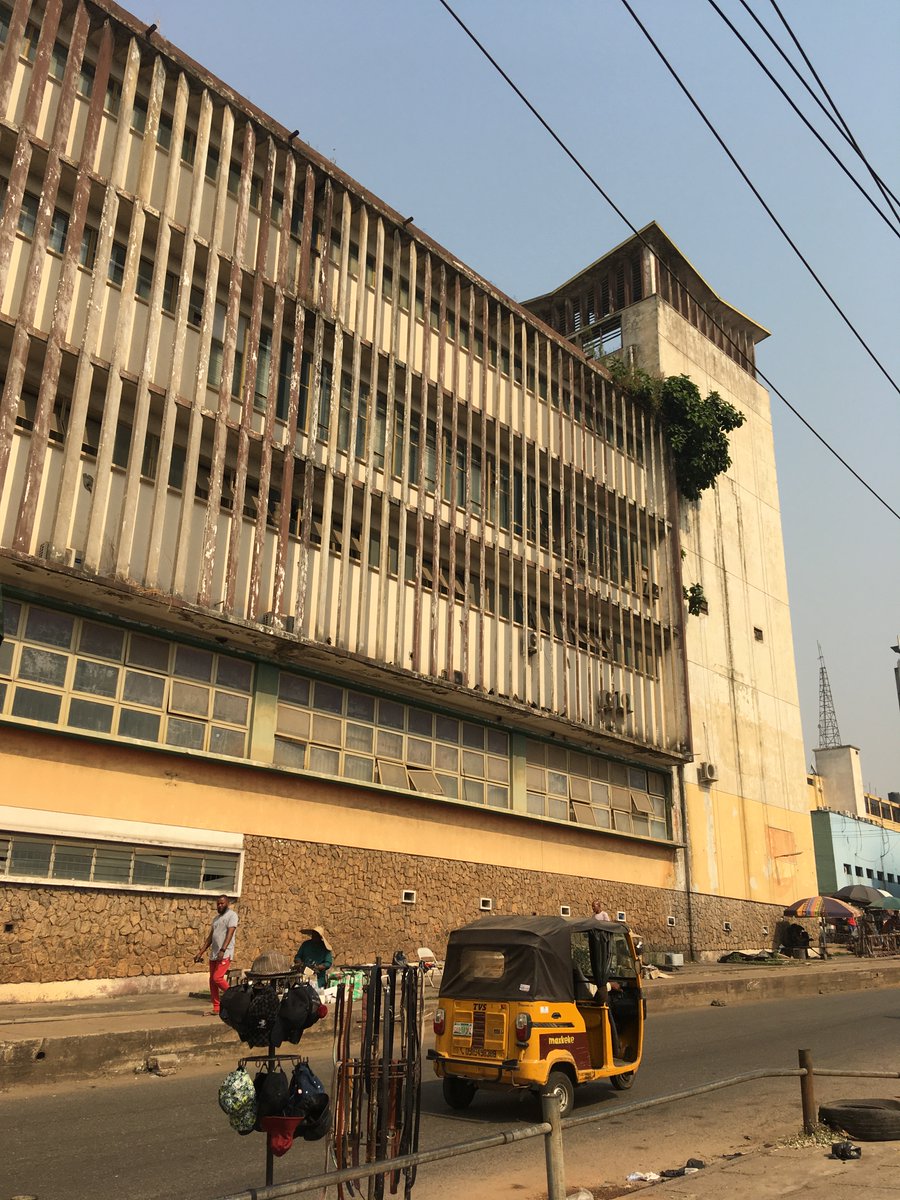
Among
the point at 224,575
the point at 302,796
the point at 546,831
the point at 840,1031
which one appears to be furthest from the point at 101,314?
the point at 840,1031

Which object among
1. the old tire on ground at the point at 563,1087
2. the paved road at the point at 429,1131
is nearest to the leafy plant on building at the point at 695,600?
the paved road at the point at 429,1131

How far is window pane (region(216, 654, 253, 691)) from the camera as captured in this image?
17906 millimetres

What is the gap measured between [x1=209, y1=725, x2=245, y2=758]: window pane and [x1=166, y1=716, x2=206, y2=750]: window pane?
24cm

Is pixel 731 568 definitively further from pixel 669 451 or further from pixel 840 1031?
pixel 840 1031

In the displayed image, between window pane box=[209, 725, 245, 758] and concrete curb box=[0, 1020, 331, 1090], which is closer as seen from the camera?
concrete curb box=[0, 1020, 331, 1090]

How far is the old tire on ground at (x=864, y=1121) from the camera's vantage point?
7.88m

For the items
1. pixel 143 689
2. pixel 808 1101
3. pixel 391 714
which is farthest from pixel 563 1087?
pixel 391 714

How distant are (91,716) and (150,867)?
9.04ft

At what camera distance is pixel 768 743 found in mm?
34000

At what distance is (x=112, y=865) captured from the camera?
15555 mm

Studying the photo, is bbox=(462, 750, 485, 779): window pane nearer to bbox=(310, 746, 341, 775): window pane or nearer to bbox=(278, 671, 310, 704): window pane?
bbox=(310, 746, 341, 775): window pane

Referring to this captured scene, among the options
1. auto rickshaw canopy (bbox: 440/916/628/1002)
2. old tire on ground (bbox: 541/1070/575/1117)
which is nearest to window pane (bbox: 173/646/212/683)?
auto rickshaw canopy (bbox: 440/916/628/1002)

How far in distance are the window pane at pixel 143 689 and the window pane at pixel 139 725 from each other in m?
0.20

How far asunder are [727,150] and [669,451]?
2121 cm
